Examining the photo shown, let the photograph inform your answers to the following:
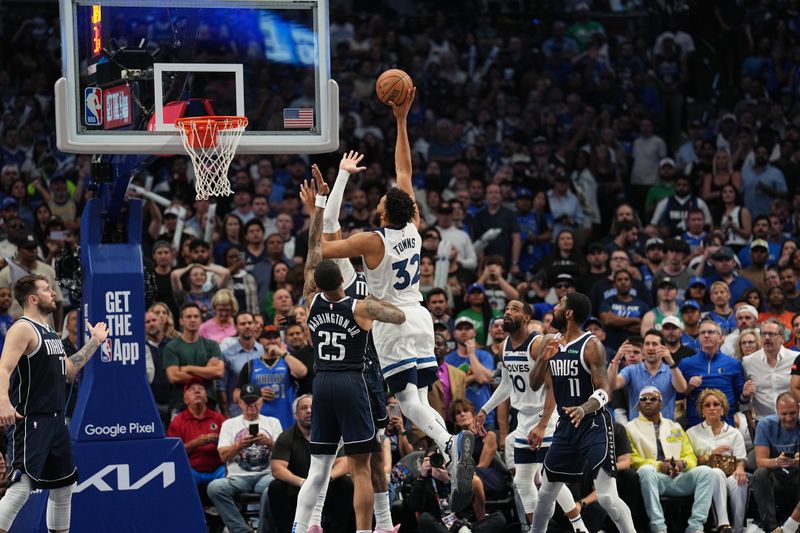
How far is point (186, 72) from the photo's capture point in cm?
1188

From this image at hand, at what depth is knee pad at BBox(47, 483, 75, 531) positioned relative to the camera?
1157cm

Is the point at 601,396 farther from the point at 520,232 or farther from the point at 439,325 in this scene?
the point at 520,232

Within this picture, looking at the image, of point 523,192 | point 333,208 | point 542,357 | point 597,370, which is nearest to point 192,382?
point 333,208

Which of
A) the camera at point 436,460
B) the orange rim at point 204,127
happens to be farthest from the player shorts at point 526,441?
the orange rim at point 204,127

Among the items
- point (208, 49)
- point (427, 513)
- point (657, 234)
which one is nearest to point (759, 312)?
point (657, 234)

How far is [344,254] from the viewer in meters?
11.4

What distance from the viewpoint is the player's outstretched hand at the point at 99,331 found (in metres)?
11.8

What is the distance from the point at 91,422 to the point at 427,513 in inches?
138

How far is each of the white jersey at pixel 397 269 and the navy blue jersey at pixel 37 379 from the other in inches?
104

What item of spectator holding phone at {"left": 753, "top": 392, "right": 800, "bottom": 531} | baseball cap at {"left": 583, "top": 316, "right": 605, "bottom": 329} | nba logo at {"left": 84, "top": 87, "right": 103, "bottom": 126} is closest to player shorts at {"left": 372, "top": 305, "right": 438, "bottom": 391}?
nba logo at {"left": 84, "top": 87, "right": 103, "bottom": 126}

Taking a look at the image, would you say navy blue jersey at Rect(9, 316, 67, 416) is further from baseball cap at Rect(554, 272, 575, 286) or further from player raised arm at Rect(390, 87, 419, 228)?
baseball cap at Rect(554, 272, 575, 286)

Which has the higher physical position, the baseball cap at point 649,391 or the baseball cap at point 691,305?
the baseball cap at point 691,305

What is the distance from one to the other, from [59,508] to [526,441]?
4.24 metres

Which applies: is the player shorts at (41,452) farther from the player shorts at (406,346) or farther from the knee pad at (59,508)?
the player shorts at (406,346)
